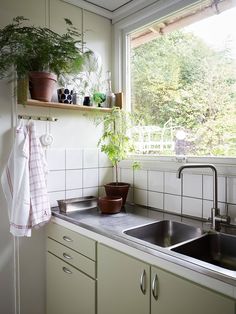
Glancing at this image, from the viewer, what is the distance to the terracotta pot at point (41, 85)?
159 cm

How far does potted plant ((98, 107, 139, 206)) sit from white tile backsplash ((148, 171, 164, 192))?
142mm

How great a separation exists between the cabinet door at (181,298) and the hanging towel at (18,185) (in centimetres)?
Result: 82

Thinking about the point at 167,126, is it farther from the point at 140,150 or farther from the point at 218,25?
the point at 218,25

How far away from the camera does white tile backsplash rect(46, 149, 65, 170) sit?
1.84 m

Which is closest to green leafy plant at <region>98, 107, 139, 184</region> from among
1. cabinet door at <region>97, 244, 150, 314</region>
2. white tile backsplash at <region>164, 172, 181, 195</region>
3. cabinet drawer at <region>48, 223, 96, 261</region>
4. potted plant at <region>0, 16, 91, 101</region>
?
white tile backsplash at <region>164, 172, 181, 195</region>

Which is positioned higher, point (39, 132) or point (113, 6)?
point (113, 6)

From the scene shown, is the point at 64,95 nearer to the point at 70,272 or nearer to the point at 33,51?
the point at 33,51

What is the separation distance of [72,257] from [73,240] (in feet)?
0.34

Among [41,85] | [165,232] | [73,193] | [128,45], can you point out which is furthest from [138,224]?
[128,45]

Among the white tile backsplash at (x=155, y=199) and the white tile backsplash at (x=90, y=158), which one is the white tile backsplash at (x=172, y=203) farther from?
the white tile backsplash at (x=90, y=158)

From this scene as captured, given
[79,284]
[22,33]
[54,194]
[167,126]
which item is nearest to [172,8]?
[167,126]

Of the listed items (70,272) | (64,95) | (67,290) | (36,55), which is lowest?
(67,290)

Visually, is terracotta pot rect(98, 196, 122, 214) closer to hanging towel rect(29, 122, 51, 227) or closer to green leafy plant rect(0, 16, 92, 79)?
hanging towel rect(29, 122, 51, 227)

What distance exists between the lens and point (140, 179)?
1.98 metres
